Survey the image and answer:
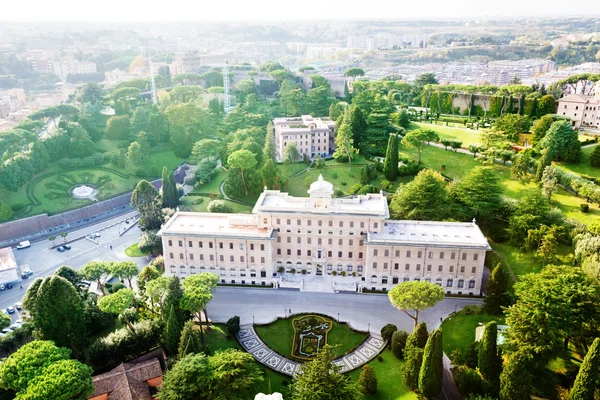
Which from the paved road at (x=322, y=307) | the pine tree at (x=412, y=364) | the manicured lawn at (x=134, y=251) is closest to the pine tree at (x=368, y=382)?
the pine tree at (x=412, y=364)

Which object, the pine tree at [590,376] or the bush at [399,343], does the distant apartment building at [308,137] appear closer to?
the bush at [399,343]

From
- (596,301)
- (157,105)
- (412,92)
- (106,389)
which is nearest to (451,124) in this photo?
(412,92)

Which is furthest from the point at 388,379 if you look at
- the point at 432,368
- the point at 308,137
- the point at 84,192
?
the point at 84,192

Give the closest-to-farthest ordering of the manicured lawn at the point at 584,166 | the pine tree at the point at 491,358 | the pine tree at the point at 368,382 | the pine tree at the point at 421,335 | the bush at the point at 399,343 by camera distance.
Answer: the pine tree at the point at 491,358 → the pine tree at the point at 368,382 → the pine tree at the point at 421,335 → the bush at the point at 399,343 → the manicured lawn at the point at 584,166

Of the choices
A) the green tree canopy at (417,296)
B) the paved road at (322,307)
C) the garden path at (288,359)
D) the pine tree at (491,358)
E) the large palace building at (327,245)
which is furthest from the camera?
the large palace building at (327,245)

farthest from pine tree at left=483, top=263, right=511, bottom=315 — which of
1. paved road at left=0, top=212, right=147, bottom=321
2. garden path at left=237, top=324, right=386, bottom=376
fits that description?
paved road at left=0, top=212, right=147, bottom=321

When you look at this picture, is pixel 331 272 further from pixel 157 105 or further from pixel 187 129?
pixel 157 105

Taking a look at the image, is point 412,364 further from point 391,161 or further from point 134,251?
point 134,251
